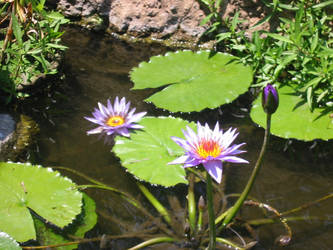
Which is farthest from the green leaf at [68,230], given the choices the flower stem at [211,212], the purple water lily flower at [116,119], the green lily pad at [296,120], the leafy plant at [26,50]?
the green lily pad at [296,120]

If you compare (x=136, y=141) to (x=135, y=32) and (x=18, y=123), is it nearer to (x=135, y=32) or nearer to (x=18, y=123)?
(x=18, y=123)

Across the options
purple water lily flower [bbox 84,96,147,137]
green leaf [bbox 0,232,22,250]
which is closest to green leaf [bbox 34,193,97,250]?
green leaf [bbox 0,232,22,250]

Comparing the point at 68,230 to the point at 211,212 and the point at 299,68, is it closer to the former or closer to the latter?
the point at 211,212

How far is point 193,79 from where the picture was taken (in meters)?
3.38

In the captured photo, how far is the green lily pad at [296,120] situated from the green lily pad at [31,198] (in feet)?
4.63

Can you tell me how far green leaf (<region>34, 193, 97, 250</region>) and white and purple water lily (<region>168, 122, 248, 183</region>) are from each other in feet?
2.62

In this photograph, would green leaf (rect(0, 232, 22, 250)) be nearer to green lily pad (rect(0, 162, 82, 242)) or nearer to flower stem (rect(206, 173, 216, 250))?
green lily pad (rect(0, 162, 82, 242))

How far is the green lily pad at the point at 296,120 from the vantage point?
2.91m

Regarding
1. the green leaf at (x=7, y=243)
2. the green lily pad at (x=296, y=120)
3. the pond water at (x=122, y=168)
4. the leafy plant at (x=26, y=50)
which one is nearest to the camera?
the green leaf at (x=7, y=243)

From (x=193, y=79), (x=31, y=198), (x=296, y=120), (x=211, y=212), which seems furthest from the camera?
(x=193, y=79)

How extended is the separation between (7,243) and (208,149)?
102 centimetres

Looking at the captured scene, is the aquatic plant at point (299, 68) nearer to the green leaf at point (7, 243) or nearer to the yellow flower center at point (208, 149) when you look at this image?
the yellow flower center at point (208, 149)

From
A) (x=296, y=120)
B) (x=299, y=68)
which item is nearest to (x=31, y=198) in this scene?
(x=296, y=120)

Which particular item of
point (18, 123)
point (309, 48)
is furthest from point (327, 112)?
point (18, 123)
